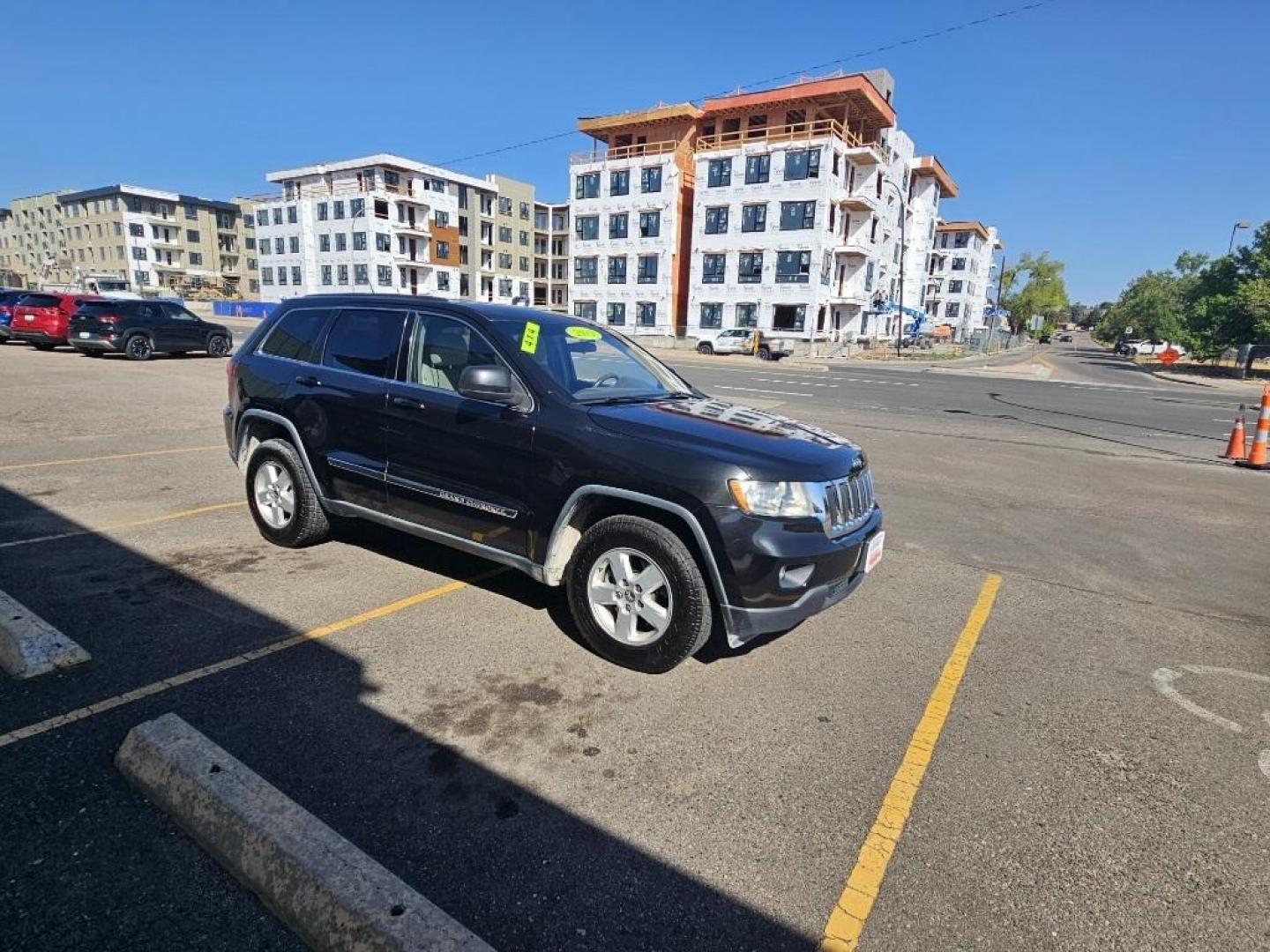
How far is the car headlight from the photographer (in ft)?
10.7

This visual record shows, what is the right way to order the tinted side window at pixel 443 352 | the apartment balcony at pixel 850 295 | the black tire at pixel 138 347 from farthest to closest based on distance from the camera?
the apartment balcony at pixel 850 295 → the black tire at pixel 138 347 → the tinted side window at pixel 443 352

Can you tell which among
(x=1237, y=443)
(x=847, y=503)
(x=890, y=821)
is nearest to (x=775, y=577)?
(x=847, y=503)

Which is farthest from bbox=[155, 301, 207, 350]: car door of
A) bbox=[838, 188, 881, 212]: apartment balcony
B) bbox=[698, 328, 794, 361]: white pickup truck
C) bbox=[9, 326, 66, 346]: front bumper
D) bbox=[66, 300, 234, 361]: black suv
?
bbox=[838, 188, 881, 212]: apartment balcony

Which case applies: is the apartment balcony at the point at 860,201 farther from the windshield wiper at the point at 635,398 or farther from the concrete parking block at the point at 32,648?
the concrete parking block at the point at 32,648

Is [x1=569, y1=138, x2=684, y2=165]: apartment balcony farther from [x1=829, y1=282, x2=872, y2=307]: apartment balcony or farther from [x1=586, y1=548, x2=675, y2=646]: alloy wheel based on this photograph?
[x1=586, y1=548, x2=675, y2=646]: alloy wheel

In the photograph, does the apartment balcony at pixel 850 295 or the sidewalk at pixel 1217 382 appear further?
the apartment balcony at pixel 850 295

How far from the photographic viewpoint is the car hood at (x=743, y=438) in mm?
3355

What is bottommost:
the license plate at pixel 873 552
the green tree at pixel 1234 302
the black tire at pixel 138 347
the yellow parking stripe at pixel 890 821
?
the yellow parking stripe at pixel 890 821

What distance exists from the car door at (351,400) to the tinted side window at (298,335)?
0.42 feet

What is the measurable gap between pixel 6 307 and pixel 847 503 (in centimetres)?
2866

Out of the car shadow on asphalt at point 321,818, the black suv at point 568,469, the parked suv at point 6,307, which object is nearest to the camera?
the car shadow on asphalt at point 321,818

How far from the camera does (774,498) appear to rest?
3.30 metres

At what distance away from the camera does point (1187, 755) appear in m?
3.11

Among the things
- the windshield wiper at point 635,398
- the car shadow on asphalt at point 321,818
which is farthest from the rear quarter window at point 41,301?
the windshield wiper at point 635,398
